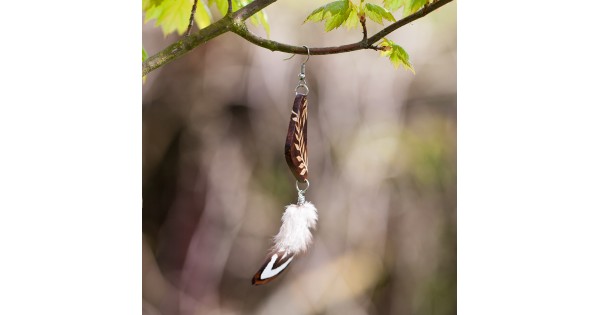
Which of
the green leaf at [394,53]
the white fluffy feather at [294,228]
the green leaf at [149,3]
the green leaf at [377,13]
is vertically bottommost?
the white fluffy feather at [294,228]

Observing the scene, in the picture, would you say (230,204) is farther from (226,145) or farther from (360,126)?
(360,126)

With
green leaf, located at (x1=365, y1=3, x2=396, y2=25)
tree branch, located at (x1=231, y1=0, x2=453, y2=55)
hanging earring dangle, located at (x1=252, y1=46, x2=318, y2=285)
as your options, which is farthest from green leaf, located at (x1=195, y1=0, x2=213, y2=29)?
green leaf, located at (x1=365, y1=3, x2=396, y2=25)

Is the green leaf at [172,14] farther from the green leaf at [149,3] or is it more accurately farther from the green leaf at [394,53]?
the green leaf at [394,53]

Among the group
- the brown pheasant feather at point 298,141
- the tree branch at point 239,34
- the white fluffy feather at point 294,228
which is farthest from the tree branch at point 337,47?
the white fluffy feather at point 294,228

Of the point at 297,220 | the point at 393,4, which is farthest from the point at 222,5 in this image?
the point at 297,220

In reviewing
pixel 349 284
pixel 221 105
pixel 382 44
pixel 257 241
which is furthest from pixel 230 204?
pixel 382 44

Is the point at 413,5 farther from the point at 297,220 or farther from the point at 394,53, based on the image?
the point at 297,220

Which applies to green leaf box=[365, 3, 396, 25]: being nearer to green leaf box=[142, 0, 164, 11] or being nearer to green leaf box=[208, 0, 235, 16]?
green leaf box=[208, 0, 235, 16]
